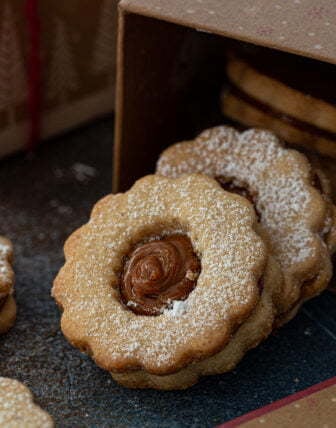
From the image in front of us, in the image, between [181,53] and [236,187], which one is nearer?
[236,187]

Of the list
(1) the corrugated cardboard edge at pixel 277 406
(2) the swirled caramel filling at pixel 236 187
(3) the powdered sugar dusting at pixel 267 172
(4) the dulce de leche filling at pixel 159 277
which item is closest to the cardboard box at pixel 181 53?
(3) the powdered sugar dusting at pixel 267 172

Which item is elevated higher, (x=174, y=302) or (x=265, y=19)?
(x=265, y=19)

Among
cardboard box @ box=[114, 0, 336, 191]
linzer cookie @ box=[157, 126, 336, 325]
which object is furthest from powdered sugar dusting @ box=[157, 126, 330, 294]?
cardboard box @ box=[114, 0, 336, 191]

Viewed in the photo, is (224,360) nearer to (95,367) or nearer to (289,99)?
(95,367)

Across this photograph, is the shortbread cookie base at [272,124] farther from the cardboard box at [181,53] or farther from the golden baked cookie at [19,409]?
the golden baked cookie at [19,409]

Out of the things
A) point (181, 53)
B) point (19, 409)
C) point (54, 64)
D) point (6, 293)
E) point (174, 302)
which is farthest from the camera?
point (54, 64)

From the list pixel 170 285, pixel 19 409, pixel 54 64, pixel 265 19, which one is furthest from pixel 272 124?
pixel 19 409

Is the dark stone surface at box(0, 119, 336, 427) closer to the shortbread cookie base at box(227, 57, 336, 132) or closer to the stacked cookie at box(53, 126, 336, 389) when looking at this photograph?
the stacked cookie at box(53, 126, 336, 389)

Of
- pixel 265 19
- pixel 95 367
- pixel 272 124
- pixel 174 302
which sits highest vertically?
pixel 265 19
